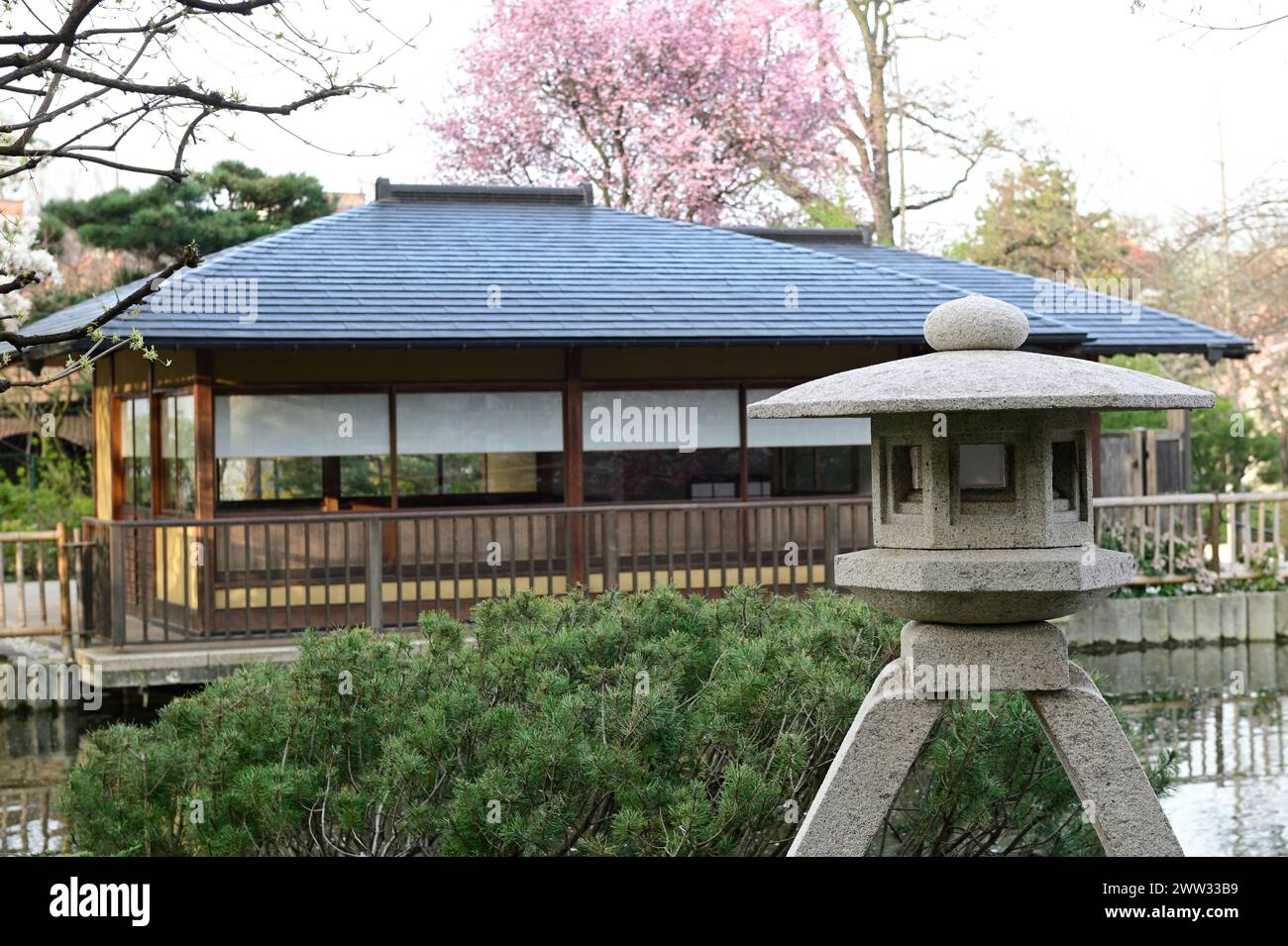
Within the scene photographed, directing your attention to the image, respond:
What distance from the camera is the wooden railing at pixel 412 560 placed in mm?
12547

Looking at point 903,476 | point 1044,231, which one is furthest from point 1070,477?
point 1044,231

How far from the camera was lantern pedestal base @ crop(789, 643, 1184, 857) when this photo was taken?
5160mm

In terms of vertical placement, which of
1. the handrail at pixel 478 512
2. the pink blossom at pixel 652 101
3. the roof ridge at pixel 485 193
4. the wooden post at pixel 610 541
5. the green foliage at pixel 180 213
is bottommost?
the wooden post at pixel 610 541

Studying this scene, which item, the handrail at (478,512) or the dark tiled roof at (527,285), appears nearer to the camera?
the handrail at (478,512)

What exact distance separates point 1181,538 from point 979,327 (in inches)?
464

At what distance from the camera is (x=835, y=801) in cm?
517

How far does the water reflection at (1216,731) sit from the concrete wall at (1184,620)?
0.17m

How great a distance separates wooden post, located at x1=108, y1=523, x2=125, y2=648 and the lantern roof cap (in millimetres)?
8433

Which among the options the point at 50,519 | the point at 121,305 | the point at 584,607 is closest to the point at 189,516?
the point at 584,607

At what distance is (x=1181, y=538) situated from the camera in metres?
16.1

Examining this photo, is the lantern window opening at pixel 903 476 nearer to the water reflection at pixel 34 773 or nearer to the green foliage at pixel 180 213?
the water reflection at pixel 34 773

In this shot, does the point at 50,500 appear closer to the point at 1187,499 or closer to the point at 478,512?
the point at 478,512

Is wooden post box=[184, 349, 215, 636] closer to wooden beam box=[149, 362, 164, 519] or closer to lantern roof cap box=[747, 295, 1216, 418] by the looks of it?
wooden beam box=[149, 362, 164, 519]

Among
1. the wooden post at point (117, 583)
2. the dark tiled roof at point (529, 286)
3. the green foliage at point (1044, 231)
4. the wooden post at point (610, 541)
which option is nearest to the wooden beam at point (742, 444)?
the dark tiled roof at point (529, 286)
